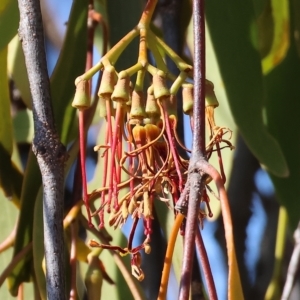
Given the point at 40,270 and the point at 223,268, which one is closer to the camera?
the point at 40,270

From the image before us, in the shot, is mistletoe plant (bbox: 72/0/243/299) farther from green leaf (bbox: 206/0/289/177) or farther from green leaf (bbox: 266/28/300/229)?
green leaf (bbox: 266/28/300/229)

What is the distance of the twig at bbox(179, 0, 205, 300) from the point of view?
0.37 meters

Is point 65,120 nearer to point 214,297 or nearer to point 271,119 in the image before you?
Result: point 271,119

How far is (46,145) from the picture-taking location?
492 millimetres

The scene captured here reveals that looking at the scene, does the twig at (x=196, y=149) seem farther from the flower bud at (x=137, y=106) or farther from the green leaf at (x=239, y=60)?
the green leaf at (x=239, y=60)

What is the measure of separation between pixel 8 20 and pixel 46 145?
24cm

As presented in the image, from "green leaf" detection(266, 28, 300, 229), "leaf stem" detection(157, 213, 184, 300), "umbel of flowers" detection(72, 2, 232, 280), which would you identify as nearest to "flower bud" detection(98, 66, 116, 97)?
"umbel of flowers" detection(72, 2, 232, 280)

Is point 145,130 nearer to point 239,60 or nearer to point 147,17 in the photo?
point 147,17

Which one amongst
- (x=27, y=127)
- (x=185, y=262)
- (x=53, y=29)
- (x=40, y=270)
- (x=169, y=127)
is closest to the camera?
(x=185, y=262)

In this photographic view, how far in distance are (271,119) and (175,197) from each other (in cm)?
30

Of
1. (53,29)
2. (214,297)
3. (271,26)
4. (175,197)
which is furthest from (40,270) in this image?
(53,29)

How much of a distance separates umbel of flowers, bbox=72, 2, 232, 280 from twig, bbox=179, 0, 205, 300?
8 centimetres

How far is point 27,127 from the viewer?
0.89 metres

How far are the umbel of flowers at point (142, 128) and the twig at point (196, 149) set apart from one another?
0.25ft
